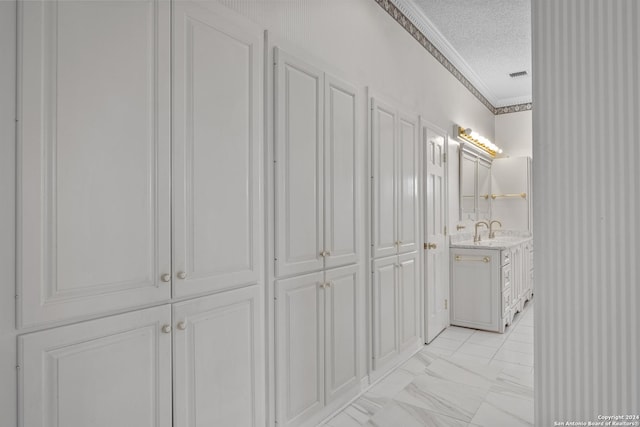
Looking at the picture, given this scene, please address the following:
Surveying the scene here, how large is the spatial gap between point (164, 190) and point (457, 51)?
3.93 m

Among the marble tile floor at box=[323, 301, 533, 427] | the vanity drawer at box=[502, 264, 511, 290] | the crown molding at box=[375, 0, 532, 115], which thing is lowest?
the marble tile floor at box=[323, 301, 533, 427]

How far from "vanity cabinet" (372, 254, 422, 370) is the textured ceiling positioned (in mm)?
2157

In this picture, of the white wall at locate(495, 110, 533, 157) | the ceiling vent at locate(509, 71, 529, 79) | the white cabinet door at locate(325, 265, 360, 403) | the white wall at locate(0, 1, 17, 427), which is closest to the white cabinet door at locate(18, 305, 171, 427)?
the white wall at locate(0, 1, 17, 427)

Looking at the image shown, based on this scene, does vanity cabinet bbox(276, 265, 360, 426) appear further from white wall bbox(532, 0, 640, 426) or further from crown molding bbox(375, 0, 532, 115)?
crown molding bbox(375, 0, 532, 115)

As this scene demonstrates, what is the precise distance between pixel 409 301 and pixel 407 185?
981mm

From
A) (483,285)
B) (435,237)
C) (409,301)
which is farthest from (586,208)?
(483,285)

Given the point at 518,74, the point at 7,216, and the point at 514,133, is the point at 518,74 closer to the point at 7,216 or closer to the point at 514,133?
the point at 514,133

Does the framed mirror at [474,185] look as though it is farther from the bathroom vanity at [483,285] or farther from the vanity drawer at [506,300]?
the vanity drawer at [506,300]

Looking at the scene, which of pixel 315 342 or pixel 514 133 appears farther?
pixel 514 133

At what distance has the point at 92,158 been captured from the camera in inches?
48.8

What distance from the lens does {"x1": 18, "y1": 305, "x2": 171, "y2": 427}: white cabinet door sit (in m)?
1.12

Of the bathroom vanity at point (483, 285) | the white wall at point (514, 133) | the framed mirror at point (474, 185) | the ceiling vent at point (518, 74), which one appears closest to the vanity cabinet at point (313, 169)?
the bathroom vanity at point (483, 285)

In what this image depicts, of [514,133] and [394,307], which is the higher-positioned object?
[514,133]

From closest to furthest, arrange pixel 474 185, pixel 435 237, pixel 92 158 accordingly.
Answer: pixel 92 158, pixel 435 237, pixel 474 185
